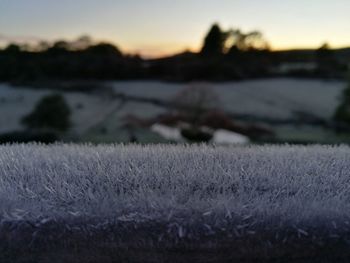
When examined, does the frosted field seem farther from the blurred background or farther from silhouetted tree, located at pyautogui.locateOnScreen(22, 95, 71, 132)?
silhouetted tree, located at pyautogui.locateOnScreen(22, 95, 71, 132)

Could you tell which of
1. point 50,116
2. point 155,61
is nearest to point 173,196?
point 155,61

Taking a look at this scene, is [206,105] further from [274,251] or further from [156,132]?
[274,251]

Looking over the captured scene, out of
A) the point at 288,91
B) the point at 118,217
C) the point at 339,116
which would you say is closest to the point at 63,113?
the point at 288,91

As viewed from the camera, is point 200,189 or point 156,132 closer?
point 200,189

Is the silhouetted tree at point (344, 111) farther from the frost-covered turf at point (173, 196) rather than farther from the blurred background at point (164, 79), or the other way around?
the frost-covered turf at point (173, 196)

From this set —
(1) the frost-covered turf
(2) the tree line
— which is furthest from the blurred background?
(1) the frost-covered turf

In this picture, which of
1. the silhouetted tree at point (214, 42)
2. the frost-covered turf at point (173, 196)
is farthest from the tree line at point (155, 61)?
the frost-covered turf at point (173, 196)
